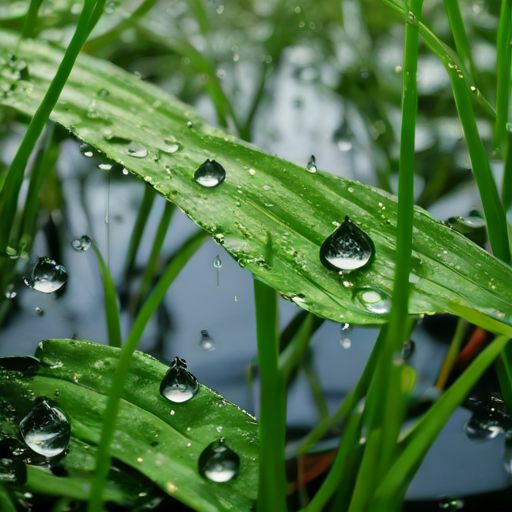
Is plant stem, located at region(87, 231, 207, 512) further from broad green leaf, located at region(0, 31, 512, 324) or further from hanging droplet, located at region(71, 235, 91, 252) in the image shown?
hanging droplet, located at region(71, 235, 91, 252)

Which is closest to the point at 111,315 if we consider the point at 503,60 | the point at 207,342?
the point at 207,342

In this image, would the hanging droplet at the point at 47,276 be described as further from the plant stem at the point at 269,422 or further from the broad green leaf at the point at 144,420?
the plant stem at the point at 269,422

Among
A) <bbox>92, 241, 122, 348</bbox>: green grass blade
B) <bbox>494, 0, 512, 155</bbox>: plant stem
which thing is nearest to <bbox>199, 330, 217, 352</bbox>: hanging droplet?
<bbox>92, 241, 122, 348</bbox>: green grass blade

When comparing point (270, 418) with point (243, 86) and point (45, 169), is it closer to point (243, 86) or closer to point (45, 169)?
point (45, 169)

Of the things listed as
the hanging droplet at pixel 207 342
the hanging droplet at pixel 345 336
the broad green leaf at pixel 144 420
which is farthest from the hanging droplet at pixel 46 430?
the hanging droplet at pixel 345 336

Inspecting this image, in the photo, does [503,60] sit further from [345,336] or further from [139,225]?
[139,225]
